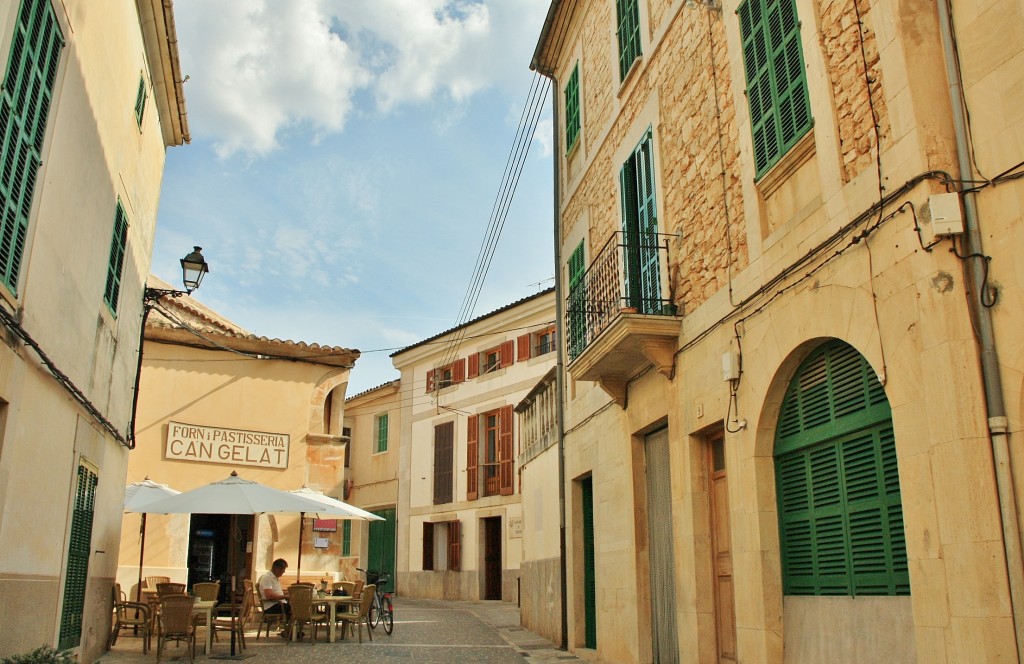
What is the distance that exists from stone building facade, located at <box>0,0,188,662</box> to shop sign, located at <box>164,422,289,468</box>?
5.00 meters

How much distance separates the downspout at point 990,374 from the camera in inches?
161

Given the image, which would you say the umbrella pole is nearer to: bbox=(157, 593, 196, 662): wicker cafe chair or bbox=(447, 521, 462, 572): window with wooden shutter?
bbox=(157, 593, 196, 662): wicker cafe chair

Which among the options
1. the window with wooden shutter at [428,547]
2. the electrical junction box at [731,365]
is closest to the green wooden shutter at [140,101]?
the electrical junction box at [731,365]

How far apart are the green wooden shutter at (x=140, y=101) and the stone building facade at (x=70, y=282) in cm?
2

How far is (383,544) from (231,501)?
19.9 m

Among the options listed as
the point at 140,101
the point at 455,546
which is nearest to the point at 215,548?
the point at 140,101

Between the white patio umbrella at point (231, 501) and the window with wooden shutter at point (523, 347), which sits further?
the window with wooden shutter at point (523, 347)

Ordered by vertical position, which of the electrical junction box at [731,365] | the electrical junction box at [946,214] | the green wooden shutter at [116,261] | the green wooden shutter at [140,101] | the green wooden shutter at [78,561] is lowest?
the green wooden shutter at [78,561]

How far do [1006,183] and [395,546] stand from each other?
2829 cm

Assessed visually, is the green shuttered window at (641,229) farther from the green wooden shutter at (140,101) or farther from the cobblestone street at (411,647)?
the green wooden shutter at (140,101)

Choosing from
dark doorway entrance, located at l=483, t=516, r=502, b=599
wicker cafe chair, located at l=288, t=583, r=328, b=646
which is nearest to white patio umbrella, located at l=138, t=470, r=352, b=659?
wicker cafe chair, located at l=288, t=583, r=328, b=646

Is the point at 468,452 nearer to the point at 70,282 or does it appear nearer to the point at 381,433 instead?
the point at 381,433

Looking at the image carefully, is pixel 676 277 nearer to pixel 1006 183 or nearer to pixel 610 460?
pixel 610 460

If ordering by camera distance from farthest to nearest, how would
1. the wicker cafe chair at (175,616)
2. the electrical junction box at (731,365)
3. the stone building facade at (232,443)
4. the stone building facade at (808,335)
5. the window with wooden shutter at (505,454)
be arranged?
the window with wooden shutter at (505,454) → the stone building facade at (232,443) → the wicker cafe chair at (175,616) → the electrical junction box at (731,365) → the stone building facade at (808,335)
